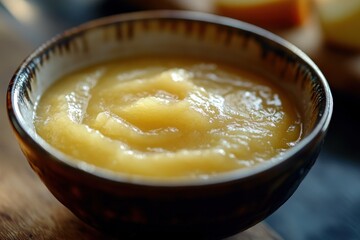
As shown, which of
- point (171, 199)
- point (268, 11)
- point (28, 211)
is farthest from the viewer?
point (268, 11)

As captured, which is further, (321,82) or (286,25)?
(286,25)

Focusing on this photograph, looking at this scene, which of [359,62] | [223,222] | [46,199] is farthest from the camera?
[359,62]

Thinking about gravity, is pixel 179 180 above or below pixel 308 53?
above

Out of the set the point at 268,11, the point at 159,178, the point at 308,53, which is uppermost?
the point at 159,178

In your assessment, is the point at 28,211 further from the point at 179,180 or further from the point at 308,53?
the point at 308,53

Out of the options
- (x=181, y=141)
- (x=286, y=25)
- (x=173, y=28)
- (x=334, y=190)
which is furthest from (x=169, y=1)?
(x=181, y=141)

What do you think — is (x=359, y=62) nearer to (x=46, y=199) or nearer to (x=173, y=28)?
(x=173, y=28)

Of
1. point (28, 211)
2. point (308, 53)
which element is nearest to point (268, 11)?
point (308, 53)
